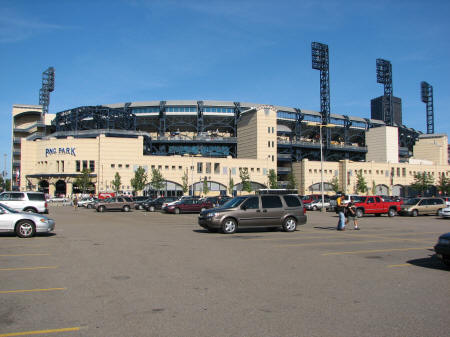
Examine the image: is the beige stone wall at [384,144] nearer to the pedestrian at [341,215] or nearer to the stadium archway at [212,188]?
the stadium archway at [212,188]

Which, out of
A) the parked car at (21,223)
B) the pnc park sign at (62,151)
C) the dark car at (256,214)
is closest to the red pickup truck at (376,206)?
the dark car at (256,214)

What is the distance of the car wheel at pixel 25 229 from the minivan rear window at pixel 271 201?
10.0m

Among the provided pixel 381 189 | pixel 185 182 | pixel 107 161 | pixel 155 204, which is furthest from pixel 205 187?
pixel 381 189

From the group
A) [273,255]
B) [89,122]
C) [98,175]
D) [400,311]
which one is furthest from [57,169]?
[400,311]

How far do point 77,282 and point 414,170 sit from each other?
123 metres

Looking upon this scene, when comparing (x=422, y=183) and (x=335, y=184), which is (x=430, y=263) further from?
(x=422, y=183)

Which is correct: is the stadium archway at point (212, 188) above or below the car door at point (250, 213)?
above

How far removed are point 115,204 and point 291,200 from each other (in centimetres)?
2920

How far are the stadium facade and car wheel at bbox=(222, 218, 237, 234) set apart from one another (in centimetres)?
6780

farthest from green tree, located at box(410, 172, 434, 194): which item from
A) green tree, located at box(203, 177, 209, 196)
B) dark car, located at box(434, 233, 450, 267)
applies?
dark car, located at box(434, 233, 450, 267)

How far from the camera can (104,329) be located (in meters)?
5.50

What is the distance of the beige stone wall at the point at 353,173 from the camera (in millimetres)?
108000

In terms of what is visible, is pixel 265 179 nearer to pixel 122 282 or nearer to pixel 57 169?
pixel 57 169

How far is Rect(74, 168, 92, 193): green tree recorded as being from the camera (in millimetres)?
83750
